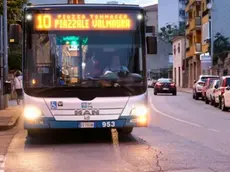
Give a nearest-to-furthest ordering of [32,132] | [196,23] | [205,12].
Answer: [32,132] → [205,12] → [196,23]

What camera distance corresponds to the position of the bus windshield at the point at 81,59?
12.7 m

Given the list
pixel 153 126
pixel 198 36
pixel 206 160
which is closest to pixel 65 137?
pixel 153 126

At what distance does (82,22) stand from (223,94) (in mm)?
15923

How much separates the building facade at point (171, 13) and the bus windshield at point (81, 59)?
106016 millimetres

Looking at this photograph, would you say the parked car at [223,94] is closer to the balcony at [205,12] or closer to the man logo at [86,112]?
the man logo at [86,112]

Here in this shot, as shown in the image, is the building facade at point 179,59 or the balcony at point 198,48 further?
the building facade at point 179,59

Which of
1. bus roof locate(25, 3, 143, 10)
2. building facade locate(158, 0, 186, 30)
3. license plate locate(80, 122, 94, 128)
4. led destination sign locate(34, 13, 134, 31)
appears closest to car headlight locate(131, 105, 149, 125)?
license plate locate(80, 122, 94, 128)

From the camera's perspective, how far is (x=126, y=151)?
1202 centimetres

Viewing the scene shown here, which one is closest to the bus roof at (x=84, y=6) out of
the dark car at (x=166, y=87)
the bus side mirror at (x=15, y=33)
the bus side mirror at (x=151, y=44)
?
the bus side mirror at (x=15, y=33)

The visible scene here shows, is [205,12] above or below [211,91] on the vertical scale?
above

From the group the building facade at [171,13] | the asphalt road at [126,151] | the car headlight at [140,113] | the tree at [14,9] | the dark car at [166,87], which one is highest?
the building facade at [171,13]

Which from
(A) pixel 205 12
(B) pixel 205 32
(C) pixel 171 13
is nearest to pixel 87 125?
(B) pixel 205 32

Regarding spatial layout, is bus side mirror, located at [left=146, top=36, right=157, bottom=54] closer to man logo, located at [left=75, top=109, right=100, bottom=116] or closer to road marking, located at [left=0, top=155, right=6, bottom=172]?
man logo, located at [left=75, top=109, right=100, bottom=116]

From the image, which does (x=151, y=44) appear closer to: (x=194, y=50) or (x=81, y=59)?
(x=81, y=59)
